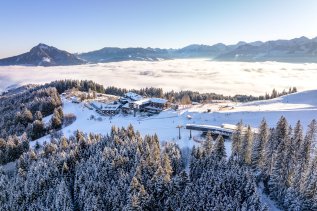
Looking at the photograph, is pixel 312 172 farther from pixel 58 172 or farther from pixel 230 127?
pixel 58 172

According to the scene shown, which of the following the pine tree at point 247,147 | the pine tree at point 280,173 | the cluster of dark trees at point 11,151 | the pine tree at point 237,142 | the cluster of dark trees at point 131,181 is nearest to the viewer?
the cluster of dark trees at point 131,181

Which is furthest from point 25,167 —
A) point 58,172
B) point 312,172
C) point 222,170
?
point 312,172

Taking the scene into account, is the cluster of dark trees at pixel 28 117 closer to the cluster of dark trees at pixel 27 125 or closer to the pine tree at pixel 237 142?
the cluster of dark trees at pixel 27 125

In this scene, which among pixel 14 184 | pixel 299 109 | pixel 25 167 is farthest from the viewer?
pixel 299 109

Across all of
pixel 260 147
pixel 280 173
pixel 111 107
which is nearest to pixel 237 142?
pixel 260 147

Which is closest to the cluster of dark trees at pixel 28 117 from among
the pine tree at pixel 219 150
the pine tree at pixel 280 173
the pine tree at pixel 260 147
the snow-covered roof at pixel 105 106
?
the snow-covered roof at pixel 105 106

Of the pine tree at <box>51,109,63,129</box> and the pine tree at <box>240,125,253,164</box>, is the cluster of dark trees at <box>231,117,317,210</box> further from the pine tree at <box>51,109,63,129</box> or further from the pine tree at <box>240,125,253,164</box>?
the pine tree at <box>51,109,63,129</box>
